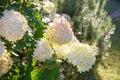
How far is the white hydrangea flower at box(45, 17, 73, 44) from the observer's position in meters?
1.81

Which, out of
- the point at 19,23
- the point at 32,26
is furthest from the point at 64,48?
the point at 32,26

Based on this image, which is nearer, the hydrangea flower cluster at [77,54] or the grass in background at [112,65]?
the hydrangea flower cluster at [77,54]

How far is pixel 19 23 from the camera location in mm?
1787

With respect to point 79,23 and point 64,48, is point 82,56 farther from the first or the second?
point 79,23

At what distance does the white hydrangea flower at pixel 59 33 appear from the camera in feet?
5.95

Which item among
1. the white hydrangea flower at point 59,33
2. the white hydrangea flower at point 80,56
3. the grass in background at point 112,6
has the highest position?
the grass in background at point 112,6

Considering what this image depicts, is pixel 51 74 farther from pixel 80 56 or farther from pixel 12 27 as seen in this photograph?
pixel 12 27

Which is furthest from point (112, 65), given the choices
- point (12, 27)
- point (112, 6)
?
point (12, 27)

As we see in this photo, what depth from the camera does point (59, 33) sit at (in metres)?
1.82

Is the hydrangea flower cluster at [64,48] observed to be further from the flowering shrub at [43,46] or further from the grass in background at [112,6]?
the grass in background at [112,6]

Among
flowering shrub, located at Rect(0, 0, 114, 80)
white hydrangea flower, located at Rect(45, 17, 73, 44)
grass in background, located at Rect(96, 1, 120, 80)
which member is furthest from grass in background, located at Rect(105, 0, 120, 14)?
white hydrangea flower, located at Rect(45, 17, 73, 44)

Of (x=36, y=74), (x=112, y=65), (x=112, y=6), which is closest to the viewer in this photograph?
(x=36, y=74)

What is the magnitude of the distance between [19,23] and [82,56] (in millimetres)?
359

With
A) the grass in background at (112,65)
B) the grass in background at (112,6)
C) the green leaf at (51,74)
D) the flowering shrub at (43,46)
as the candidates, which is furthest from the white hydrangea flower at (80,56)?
the grass in background at (112,6)
